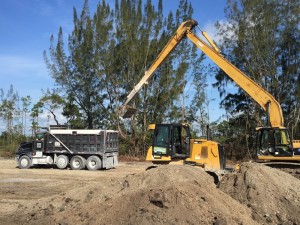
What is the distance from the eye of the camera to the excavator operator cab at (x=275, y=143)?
14.3 m

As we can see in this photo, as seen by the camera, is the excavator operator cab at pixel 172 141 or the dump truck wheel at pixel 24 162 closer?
the excavator operator cab at pixel 172 141

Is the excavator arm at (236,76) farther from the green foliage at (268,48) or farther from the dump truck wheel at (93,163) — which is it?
the green foliage at (268,48)

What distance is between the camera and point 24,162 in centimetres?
2391

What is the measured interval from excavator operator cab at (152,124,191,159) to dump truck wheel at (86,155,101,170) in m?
10.2

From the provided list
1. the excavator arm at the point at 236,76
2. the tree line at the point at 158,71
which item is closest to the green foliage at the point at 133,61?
the tree line at the point at 158,71

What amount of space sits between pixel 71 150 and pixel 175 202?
16.6 m

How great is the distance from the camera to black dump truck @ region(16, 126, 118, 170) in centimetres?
2294

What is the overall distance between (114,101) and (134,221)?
30239 mm

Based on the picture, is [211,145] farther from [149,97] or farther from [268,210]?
[149,97]

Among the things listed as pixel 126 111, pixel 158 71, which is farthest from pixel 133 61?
pixel 126 111

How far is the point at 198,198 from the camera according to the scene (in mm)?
7734

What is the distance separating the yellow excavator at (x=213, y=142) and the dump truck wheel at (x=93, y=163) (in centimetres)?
654

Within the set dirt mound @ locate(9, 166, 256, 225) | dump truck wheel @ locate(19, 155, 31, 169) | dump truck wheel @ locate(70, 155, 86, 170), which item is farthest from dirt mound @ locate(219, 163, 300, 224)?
dump truck wheel @ locate(19, 155, 31, 169)

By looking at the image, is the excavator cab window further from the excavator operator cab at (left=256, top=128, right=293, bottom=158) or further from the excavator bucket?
the excavator bucket
